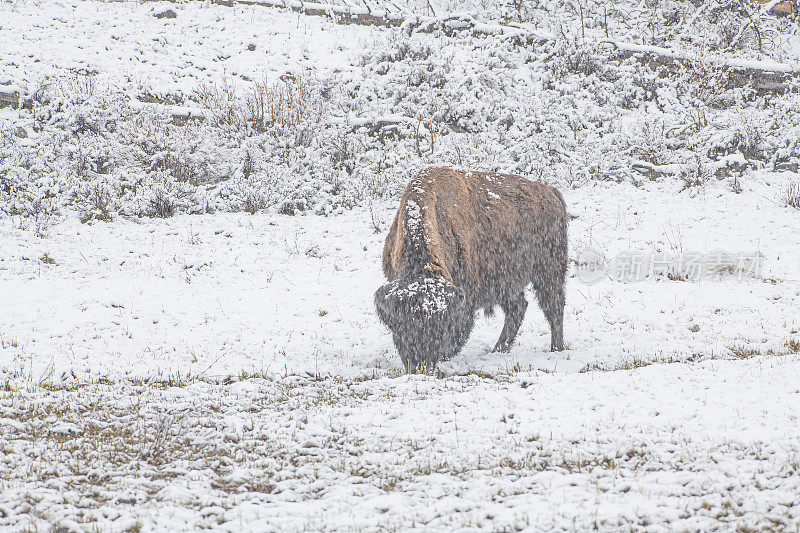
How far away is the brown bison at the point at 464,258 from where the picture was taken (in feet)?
17.4

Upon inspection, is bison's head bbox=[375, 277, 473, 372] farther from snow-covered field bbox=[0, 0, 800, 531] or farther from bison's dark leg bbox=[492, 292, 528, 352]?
bison's dark leg bbox=[492, 292, 528, 352]

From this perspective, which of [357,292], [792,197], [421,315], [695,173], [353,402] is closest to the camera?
[353,402]

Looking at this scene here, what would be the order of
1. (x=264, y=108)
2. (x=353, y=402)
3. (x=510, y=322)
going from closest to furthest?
(x=353, y=402)
(x=510, y=322)
(x=264, y=108)

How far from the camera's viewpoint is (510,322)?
7219mm

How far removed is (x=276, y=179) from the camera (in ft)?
41.7

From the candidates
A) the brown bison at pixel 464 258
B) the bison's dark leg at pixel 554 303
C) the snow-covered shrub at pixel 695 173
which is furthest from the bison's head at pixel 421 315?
the snow-covered shrub at pixel 695 173

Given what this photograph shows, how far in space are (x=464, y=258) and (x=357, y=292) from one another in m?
3.25

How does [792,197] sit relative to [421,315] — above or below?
above

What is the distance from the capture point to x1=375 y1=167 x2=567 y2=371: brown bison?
5.30 metres

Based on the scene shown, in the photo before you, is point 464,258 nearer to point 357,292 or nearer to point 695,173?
point 357,292

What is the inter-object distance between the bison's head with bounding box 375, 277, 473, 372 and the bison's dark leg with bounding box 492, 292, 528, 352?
1.70 meters

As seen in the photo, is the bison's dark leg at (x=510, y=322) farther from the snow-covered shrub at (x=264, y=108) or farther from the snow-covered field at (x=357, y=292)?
the snow-covered shrub at (x=264, y=108)

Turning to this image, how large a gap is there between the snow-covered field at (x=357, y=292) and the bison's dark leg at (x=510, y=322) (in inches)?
6.7

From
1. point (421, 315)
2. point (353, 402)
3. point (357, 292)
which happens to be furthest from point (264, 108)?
point (353, 402)
